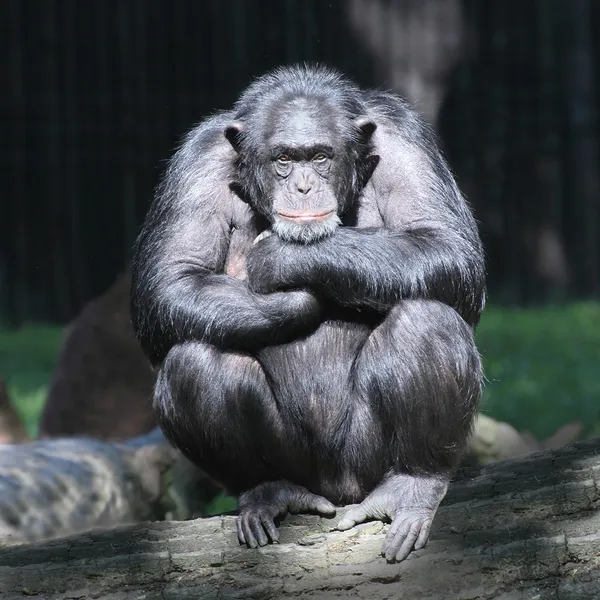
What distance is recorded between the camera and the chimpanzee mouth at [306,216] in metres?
4.93

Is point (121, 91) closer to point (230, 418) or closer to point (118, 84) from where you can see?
point (118, 84)

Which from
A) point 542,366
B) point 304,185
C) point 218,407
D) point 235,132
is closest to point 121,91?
point 542,366

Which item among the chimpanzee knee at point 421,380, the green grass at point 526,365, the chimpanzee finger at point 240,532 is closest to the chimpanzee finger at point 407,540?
the chimpanzee knee at point 421,380

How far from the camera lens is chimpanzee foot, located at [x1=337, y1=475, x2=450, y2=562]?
14.4ft

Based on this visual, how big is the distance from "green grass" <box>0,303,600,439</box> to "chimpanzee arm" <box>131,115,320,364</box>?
413cm

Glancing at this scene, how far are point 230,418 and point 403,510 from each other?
0.82 meters

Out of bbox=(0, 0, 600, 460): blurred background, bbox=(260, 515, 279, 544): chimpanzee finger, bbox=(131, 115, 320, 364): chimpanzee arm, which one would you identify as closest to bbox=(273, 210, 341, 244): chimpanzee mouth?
bbox=(131, 115, 320, 364): chimpanzee arm

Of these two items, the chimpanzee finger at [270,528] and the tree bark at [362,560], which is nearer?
the tree bark at [362,560]

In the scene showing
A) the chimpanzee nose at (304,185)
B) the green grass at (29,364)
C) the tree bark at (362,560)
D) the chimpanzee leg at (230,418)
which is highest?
the chimpanzee nose at (304,185)

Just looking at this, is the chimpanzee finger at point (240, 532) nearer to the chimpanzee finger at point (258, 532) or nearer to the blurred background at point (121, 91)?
the chimpanzee finger at point (258, 532)

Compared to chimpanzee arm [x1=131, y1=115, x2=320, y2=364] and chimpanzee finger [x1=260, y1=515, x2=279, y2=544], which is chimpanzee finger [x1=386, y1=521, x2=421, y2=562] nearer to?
chimpanzee finger [x1=260, y1=515, x2=279, y2=544]

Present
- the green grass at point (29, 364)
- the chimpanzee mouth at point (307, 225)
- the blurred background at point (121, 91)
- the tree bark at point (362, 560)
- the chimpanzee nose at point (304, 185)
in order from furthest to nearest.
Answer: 1. the blurred background at point (121, 91)
2. the green grass at point (29, 364)
3. the chimpanzee nose at point (304, 185)
4. the chimpanzee mouth at point (307, 225)
5. the tree bark at point (362, 560)

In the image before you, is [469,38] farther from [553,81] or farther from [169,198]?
[169,198]

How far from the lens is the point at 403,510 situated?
15.0 ft
